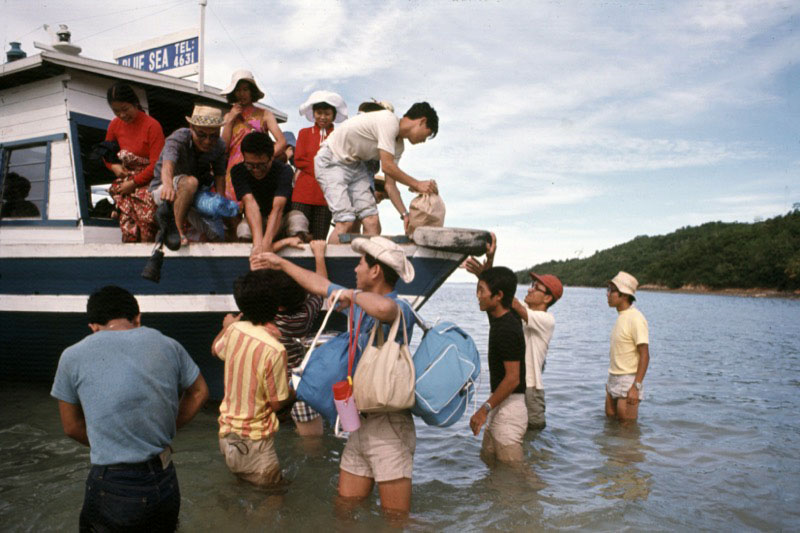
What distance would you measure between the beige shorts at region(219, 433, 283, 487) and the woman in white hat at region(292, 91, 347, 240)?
114 inches

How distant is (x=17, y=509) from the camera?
12.7ft

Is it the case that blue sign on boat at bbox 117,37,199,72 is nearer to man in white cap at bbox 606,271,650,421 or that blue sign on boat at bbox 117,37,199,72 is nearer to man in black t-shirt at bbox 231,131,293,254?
man in black t-shirt at bbox 231,131,293,254

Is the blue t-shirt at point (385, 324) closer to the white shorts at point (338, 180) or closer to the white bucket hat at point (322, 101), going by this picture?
the white shorts at point (338, 180)

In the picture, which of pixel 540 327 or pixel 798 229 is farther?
pixel 798 229

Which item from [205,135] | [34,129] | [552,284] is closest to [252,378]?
[205,135]

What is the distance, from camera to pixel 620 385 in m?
6.68

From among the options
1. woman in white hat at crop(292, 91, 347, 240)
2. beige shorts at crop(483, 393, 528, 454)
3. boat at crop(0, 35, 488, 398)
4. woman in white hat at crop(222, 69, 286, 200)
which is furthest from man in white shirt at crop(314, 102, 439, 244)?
beige shorts at crop(483, 393, 528, 454)

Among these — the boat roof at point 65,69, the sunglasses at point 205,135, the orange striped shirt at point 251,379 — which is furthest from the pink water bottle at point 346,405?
the boat roof at point 65,69

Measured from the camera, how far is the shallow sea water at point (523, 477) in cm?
388

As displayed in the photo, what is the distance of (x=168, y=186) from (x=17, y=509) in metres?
2.76

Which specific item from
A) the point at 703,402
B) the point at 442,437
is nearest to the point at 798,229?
the point at 703,402

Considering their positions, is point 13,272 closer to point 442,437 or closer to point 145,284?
point 145,284

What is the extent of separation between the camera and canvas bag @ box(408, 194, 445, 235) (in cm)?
504

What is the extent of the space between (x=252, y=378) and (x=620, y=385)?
198 inches
